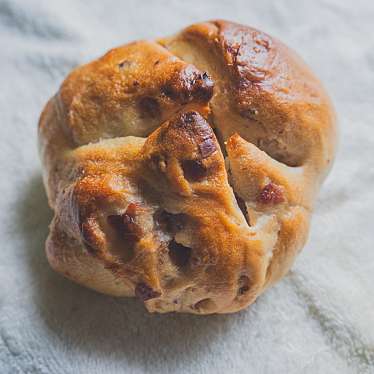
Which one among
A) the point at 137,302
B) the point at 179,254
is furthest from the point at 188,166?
the point at 137,302

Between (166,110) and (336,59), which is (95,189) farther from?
(336,59)

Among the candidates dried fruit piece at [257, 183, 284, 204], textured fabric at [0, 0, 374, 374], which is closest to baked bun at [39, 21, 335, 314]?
dried fruit piece at [257, 183, 284, 204]

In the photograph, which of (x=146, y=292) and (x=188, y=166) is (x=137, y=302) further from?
(x=188, y=166)

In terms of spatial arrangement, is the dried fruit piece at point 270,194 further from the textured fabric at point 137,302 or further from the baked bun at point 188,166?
the textured fabric at point 137,302

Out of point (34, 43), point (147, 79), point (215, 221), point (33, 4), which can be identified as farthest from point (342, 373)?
point (33, 4)

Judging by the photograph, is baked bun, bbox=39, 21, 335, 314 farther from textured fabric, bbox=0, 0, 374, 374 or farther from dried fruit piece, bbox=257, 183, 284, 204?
textured fabric, bbox=0, 0, 374, 374

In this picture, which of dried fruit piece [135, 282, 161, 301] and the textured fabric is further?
the textured fabric
